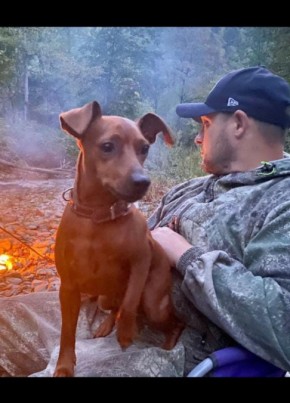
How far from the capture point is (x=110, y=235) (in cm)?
123

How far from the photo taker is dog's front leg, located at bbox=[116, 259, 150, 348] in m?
1.25

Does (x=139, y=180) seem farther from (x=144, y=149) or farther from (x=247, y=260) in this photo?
(x=247, y=260)

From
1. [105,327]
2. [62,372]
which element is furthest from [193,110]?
[62,372]

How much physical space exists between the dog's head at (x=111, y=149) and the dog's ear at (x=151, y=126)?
3 centimetres

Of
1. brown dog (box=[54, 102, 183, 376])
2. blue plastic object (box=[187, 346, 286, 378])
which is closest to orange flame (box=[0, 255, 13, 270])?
brown dog (box=[54, 102, 183, 376])

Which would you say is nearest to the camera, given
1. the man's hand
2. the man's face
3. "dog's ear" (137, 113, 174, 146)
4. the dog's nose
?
the dog's nose

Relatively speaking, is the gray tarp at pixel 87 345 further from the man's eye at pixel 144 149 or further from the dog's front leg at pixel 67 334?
the man's eye at pixel 144 149

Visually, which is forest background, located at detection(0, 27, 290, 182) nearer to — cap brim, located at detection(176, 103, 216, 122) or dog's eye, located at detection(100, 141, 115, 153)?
cap brim, located at detection(176, 103, 216, 122)

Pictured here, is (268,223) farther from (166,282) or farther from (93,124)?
(93,124)

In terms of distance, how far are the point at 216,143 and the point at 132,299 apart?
0.49m

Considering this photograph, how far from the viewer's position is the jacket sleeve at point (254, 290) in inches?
49.2

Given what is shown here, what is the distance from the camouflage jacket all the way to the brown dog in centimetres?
11

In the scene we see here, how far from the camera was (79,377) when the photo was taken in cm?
129
